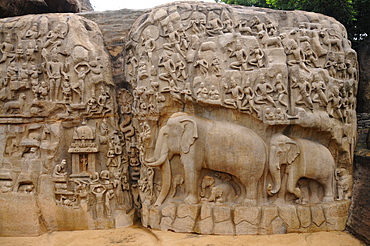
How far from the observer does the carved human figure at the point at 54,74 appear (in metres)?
6.40

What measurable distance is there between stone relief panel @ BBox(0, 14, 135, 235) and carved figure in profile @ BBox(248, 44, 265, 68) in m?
2.99

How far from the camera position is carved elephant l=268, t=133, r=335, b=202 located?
5.73 metres

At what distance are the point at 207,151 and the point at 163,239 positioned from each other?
175 cm

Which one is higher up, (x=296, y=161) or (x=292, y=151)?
(x=292, y=151)

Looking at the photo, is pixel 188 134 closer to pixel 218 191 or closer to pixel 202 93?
pixel 202 93

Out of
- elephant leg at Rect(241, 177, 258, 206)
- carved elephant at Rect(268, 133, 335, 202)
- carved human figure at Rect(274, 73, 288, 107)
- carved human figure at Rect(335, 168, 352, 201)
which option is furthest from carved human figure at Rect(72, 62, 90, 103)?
carved human figure at Rect(335, 168, 352, 201)

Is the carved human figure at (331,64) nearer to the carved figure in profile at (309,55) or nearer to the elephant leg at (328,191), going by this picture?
the carved figure in profile at (309,55)

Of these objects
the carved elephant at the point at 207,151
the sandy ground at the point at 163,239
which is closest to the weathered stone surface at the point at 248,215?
the carved elephant at the point at 207,151

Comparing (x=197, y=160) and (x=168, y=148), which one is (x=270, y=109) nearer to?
(x=197, y=160)

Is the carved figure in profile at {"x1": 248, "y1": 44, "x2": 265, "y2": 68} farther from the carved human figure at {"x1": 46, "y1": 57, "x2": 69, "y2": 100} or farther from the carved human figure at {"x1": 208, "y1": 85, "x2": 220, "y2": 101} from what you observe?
the carved human figure at {"x1": 46, "y1": 57, "x2": 69, "y2": 100}

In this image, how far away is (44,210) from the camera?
6230 millimetres

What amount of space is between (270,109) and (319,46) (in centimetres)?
170

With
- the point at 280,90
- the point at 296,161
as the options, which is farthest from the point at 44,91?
the point at 296,161

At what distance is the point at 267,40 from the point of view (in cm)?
610
